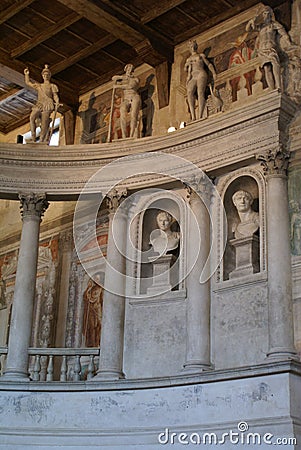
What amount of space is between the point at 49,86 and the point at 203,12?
12.4 ft

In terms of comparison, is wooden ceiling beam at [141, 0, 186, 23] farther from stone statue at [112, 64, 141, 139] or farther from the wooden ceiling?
stone statue at [112, 64, 141, 139]

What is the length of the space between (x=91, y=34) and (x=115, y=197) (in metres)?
4.20

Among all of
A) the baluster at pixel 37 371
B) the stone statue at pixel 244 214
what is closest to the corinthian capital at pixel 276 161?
the stone statue at pixel 244 214

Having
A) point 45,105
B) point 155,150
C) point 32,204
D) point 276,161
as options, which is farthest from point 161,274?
point 45,105

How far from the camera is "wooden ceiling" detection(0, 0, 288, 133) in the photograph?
1784 centimetres

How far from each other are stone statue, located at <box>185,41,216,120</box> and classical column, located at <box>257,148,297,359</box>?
7.88 ft

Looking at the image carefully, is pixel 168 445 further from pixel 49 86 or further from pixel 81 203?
pixel 49 86

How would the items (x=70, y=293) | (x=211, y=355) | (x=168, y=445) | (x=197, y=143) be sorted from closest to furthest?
(x=168, y=445) → (x=211, y=355) → (x=197, y=143) → (x=70, y=293)

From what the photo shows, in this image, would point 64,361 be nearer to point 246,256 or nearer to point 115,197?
point 115,197

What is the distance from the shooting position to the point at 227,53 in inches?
701

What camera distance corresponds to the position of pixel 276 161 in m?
15.3

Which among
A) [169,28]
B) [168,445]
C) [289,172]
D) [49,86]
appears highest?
[169,28]

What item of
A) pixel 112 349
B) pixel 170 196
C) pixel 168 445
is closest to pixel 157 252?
pixel 170 196

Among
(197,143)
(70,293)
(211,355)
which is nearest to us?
(211,355)
